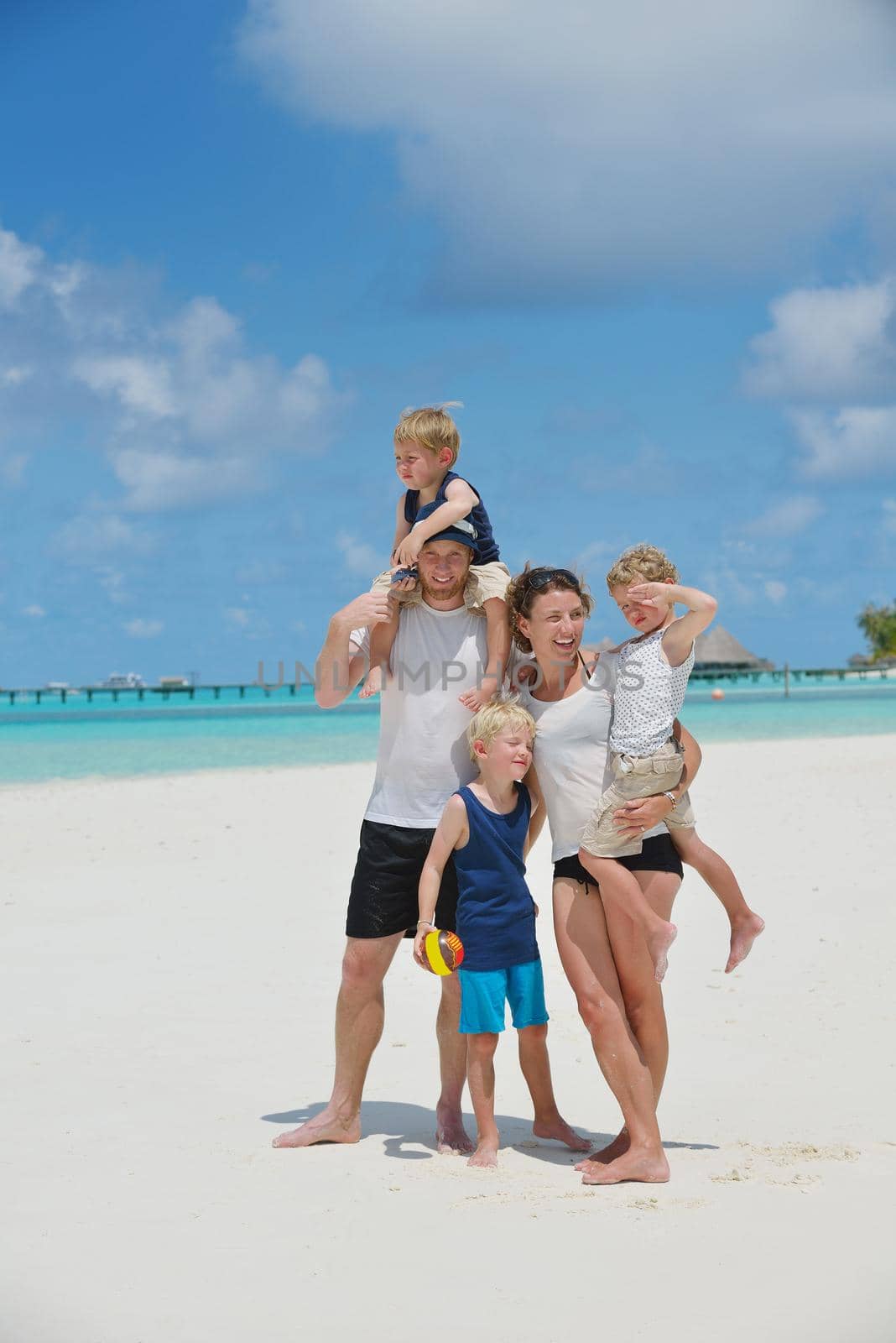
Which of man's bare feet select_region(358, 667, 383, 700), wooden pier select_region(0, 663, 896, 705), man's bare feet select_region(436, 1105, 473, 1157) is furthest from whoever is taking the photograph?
wooden pier select_region(0, 663, 896, 705)

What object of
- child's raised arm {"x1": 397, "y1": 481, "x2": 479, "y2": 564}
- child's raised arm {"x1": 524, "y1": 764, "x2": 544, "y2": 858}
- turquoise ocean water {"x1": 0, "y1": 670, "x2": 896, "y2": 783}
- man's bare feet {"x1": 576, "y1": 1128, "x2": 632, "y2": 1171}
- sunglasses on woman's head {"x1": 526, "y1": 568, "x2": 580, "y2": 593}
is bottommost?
man's bare feet {"x1": 576, "y1": 1128, "x2": 632, "y2": 1171}

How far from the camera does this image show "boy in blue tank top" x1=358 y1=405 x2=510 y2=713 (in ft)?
15.3

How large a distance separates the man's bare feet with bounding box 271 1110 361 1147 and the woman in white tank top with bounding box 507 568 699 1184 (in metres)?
0.92

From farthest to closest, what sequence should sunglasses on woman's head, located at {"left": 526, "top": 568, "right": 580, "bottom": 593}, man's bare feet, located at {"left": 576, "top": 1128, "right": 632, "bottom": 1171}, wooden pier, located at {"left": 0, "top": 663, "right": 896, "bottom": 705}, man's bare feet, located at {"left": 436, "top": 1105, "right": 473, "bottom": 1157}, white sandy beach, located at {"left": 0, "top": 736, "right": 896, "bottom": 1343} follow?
wooden pier, located at {"left": 0, "top": 663, "right": 896, "bottom": 705} → man's bare feet, located at {"left": 436, "top": 1105, "right": 473, "bottom": 1157} → sunglasses on woman's head, located at {"left": 526, "top": 568, "right": 580, "bottom": 593} → man's bare feet, located at {"left": 576, "top": 1128, "right": 632, "bottom": 1171} → white sandy beach, located at {"left": 0, "top": 736, "right": 896, "bottom": 1343}

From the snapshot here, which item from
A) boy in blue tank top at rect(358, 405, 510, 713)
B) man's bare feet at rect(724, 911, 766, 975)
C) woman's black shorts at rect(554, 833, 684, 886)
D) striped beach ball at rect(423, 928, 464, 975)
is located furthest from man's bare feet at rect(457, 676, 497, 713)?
man's bare feet at rect(724, 911, 766, 975)

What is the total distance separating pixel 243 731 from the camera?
1464 inches

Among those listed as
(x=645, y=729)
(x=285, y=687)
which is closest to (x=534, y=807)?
(x=645, y=729)

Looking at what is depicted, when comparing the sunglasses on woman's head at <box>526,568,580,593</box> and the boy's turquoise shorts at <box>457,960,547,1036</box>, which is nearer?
the boy's turquoise shorts at <box>457,960,547,1036</box>

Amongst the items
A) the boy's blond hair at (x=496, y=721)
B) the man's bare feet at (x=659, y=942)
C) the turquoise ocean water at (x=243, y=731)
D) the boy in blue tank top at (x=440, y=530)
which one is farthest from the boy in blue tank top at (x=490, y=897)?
the turquoise ocean water at (x=243, y=731)

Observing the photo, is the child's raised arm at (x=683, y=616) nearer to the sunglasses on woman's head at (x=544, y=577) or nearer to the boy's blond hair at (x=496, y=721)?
the sunglasses on woman's head at (x=544, y=577)

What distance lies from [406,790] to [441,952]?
659 millimetres

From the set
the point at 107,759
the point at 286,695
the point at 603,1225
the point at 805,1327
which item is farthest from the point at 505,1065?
the point at 286,695

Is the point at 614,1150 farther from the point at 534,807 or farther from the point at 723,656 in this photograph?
the point at 723,656

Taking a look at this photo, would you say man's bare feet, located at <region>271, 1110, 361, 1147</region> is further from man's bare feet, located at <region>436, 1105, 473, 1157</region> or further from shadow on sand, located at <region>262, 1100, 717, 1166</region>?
man's bare feet, located at <region>436, 1105, 473, 1157</region>
